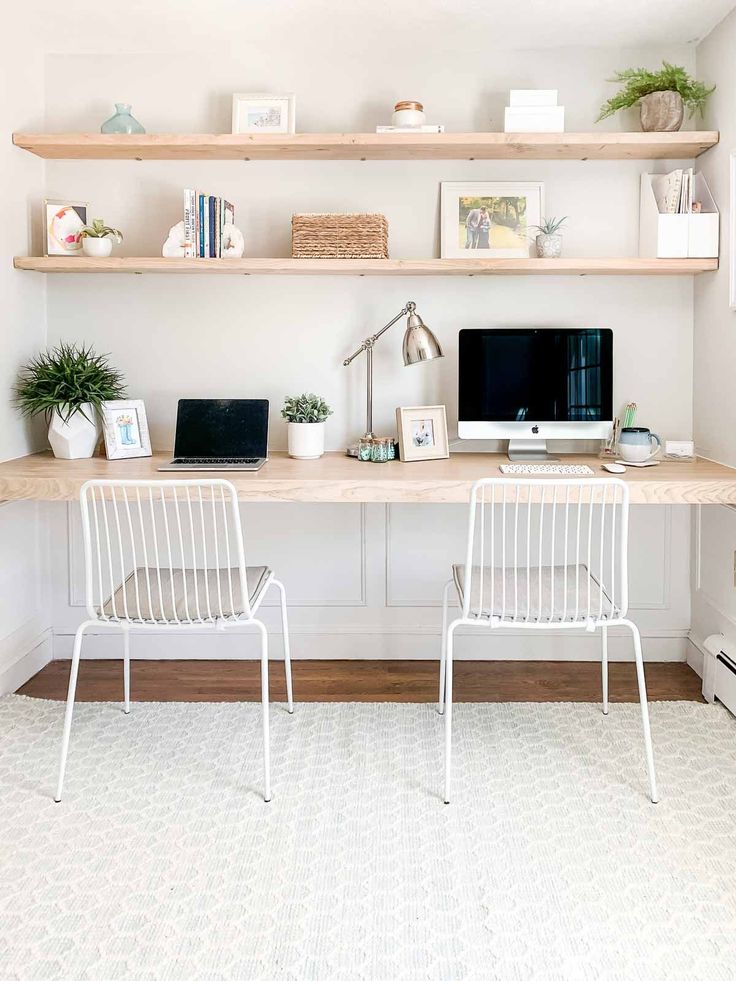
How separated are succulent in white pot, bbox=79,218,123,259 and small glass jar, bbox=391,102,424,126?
112 centimetres

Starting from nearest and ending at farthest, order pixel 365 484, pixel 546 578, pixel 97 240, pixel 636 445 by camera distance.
Answer: pixel 546 578, pixel 365 484, pixel 636 445, pixel 97 240

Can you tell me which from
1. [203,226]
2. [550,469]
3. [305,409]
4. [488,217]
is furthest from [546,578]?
[203,226]

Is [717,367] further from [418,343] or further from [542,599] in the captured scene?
[542,599]

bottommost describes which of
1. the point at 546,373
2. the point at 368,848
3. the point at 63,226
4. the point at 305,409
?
the point at 368,848

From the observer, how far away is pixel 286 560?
3283mm

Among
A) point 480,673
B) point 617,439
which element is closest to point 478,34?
point 617,439

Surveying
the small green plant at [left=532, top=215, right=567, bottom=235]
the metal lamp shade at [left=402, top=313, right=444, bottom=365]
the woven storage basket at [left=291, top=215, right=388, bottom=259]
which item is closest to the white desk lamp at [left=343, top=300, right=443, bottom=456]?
the metal lamp shade at [left=402, top=313, right=444, bottom=365]

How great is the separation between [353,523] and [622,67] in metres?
2.00

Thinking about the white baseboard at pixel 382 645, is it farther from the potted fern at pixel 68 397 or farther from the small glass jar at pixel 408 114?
the small glass jar at pixel 408 114

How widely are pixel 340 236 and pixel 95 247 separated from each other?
897mm

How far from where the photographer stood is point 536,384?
9.84 feet

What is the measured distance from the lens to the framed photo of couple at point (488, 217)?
3084 millimetres

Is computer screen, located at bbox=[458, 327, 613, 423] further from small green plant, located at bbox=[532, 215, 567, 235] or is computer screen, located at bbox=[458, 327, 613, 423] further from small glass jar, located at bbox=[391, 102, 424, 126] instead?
small glass jar, located at bbox=[391, 102, 424, 126]

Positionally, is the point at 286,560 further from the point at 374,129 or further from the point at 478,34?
the point at 478,34
